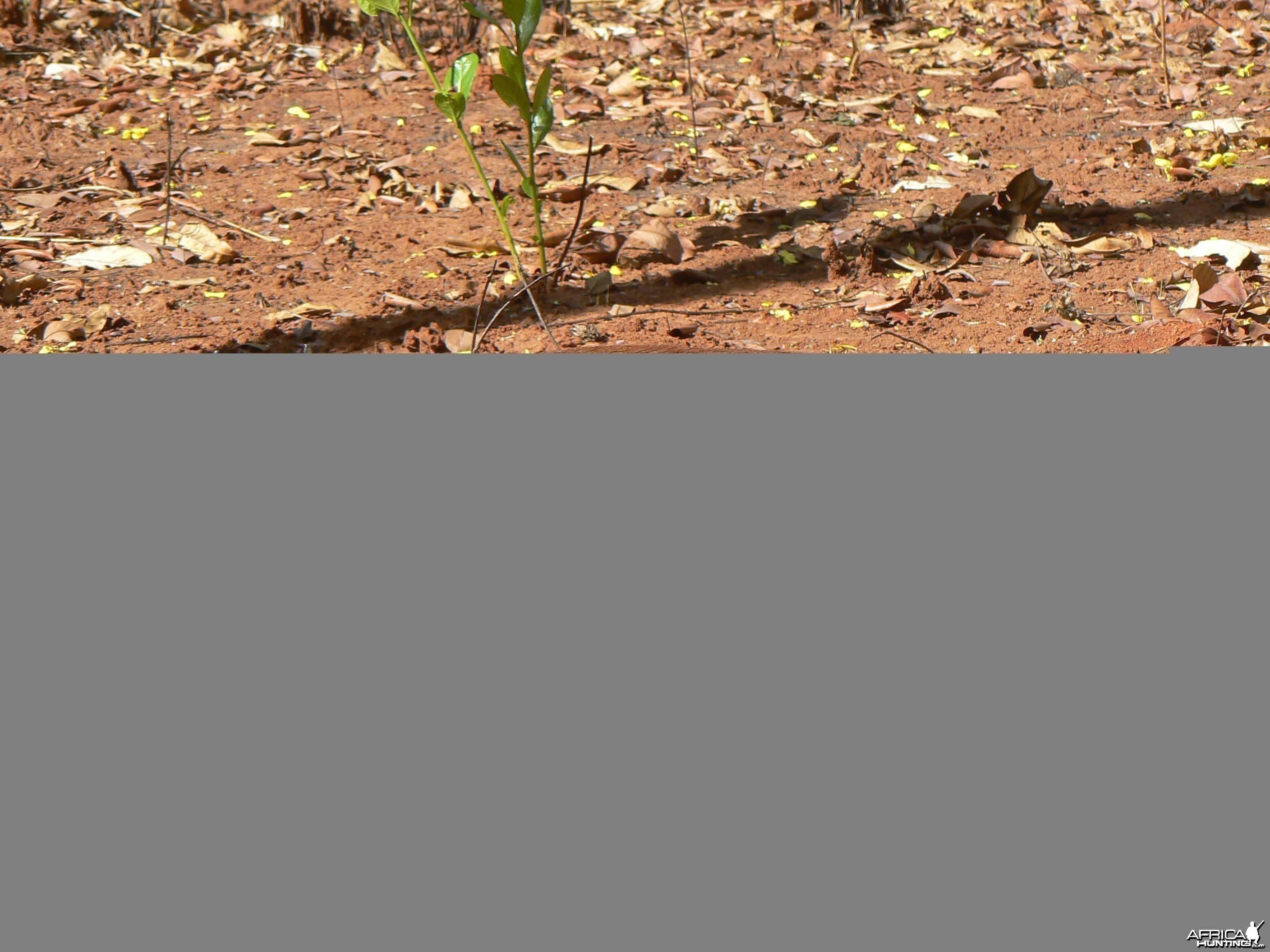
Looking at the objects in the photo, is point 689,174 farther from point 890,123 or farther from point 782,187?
point 890,123

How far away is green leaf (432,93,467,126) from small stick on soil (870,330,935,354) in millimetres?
942

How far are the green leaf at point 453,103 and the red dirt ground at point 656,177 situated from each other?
42 centimetres

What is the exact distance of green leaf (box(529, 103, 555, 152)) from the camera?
9.32ft

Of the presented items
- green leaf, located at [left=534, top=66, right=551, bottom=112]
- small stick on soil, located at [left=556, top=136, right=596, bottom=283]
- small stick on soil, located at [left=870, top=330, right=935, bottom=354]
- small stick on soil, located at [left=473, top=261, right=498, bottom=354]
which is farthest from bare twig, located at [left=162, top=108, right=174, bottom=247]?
small stick on soil, located at [left=870, top=330, right=935, bottom=354]

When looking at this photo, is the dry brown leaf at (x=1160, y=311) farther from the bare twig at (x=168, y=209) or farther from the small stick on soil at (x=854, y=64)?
the bare twig at (x=168, y=209)

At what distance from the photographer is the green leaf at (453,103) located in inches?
106

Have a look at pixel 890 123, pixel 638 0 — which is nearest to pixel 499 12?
pixel 638 0

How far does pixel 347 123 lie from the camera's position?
4367 mm

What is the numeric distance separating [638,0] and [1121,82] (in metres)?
2.06

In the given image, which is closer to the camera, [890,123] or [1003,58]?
[890,123]

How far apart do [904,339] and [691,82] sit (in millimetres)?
2273

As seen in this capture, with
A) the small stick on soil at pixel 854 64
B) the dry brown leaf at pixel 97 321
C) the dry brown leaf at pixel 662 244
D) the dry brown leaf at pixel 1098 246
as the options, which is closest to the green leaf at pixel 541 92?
the dry brown leaf at pixel 662 244

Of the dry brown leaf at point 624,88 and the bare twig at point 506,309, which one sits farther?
the dry brown leaf at point 624,88

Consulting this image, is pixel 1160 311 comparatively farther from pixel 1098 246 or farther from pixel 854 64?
pixel 854 64
